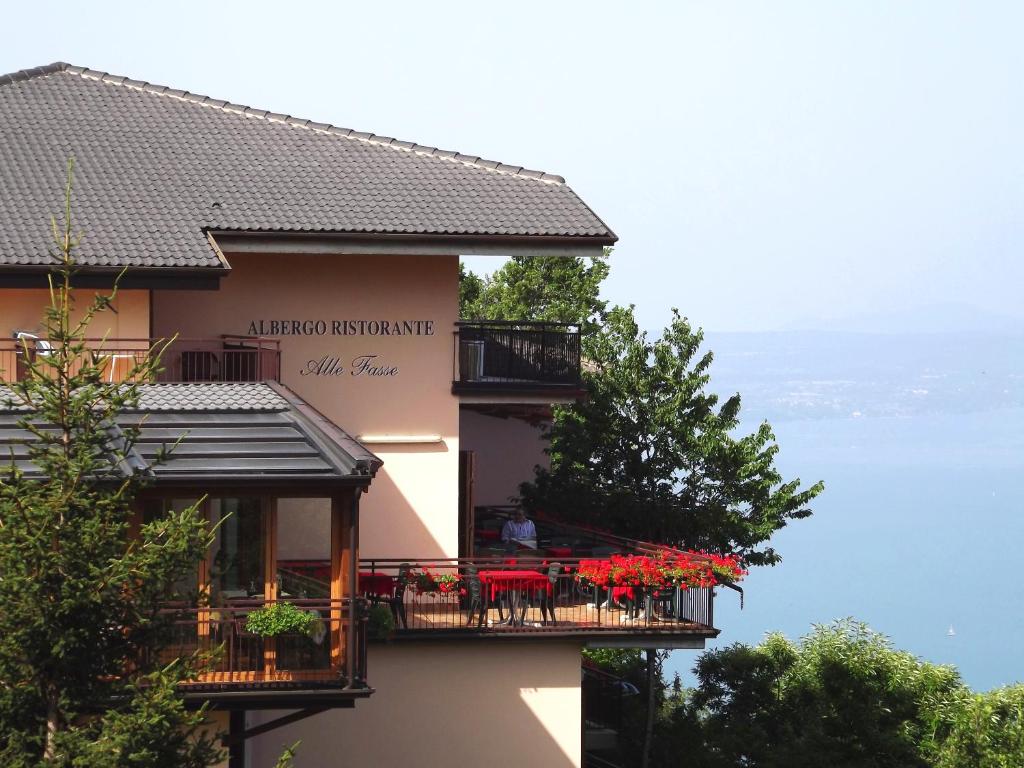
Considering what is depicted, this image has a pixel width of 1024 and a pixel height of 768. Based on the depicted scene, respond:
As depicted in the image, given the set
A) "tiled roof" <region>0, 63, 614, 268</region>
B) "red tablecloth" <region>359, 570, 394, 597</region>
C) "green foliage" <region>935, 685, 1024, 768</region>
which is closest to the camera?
"red tablecloth" <region>359, 570, 394, 597</region>

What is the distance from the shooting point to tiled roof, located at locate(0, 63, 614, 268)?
92.0 ft

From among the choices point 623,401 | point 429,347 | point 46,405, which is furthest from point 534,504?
point 46,405

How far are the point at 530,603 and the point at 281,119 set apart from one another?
1057 centimetres

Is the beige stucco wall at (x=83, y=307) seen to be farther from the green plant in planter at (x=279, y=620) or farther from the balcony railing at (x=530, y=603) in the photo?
the green plant in planter at (x=279, y=620)

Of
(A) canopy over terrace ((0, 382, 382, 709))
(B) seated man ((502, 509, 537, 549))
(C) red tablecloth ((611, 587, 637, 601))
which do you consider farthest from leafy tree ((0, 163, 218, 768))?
(B) seated man ((502, 509, 537, 549))

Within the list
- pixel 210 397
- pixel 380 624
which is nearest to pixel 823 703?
pixel 380 624

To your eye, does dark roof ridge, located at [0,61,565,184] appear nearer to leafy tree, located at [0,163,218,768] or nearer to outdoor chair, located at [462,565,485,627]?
outdoor chair, located at [462,565,485,627]

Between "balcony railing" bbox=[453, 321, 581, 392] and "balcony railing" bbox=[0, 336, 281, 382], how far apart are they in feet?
10.0

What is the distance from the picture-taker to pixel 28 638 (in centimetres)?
1752

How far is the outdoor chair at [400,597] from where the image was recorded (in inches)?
1045

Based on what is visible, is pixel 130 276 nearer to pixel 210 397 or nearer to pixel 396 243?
pixel 210 397

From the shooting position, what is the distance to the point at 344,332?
97.9 feet

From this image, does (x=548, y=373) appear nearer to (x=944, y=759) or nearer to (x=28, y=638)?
(x=944, y=759)

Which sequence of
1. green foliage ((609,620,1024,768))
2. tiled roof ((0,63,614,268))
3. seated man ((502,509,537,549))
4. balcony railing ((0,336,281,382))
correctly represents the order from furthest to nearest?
green foliage ((609,620,1024,768)), seated man ((502,509,537,549)), tiled roof ((0,63,614,268)), balcony railing ((0,336,281,382))
